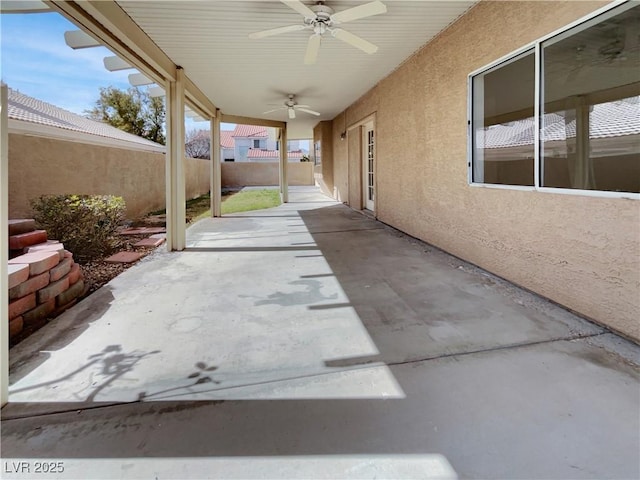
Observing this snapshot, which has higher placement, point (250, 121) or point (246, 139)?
point (246, 139)

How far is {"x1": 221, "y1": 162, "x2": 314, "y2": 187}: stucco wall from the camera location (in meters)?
23.9

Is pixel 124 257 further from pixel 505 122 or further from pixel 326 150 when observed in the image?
pixel 326 150

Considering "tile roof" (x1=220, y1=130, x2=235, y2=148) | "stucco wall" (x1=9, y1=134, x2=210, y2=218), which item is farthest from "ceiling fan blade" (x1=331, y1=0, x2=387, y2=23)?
"tile roof" (x1=220, y1=130, x2=235, y2=148)

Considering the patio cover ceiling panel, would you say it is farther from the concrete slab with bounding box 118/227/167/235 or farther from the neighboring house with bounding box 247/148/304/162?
the neighboring house with bounding box 247/148/304/162

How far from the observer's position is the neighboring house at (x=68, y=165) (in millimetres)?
6067

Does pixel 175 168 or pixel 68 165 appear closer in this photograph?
pixel 175 168

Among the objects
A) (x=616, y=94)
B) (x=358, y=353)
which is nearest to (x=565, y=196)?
(x=616, y=94)

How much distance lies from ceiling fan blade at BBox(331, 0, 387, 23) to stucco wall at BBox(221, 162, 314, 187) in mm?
20189

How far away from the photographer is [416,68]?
5977 millimetres

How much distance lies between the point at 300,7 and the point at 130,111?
2290cm

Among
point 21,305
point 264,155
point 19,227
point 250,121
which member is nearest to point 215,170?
point 250,121

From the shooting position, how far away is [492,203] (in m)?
4.23

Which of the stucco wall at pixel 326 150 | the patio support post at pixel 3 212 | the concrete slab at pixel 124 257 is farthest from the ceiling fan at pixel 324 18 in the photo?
the stucco wall at pixel 326 150

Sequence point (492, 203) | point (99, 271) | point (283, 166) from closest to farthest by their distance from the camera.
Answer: point (492, 203) → point (99, 271) → point (283, 166)
